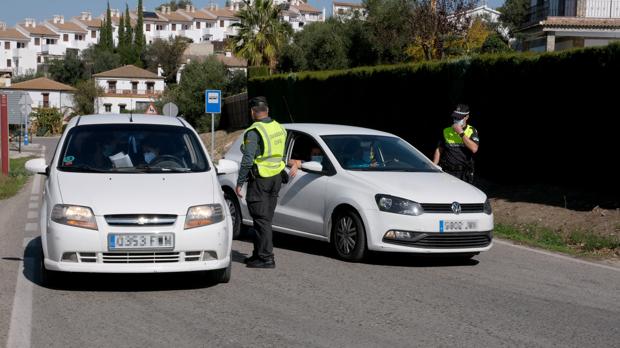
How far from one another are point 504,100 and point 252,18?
39.2m

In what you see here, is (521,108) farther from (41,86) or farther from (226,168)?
(41,86)

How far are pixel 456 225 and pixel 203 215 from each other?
10.4ft

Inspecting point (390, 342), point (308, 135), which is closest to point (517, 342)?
point (390, 342)

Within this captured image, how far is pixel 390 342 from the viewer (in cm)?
666

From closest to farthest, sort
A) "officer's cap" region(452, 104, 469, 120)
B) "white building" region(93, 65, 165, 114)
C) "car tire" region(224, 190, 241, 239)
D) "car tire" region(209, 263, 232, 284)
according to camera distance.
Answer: "car tire" region(209, 263, 232, 284) → "car tire" region(224, 190, 241, 239) → "officer's cap" region(452, 104, 469, 120) → "white building" region(93, 65, 165, 114)

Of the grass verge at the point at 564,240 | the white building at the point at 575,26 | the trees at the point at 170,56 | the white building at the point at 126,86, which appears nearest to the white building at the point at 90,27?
the trees at the point at 170,56

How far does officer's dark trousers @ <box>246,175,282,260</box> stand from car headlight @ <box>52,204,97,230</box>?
2373 millimetres

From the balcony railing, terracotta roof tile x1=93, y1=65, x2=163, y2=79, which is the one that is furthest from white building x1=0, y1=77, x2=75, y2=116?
the balcony railing

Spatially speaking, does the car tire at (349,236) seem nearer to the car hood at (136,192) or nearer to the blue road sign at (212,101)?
the car hood at (136,192)

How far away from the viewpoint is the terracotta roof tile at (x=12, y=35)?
14975 cm

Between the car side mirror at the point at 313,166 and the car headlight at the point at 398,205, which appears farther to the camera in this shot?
the car side mirror at the point at 313,166

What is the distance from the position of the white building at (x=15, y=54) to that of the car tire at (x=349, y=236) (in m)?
146

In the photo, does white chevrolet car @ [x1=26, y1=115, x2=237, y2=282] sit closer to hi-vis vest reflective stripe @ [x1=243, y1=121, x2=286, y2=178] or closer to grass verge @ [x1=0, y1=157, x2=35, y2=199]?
hi-vis vest reflective stripe @ [x1=243, y1=121, x2=286, y2=178]

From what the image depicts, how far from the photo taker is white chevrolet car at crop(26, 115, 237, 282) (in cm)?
805
